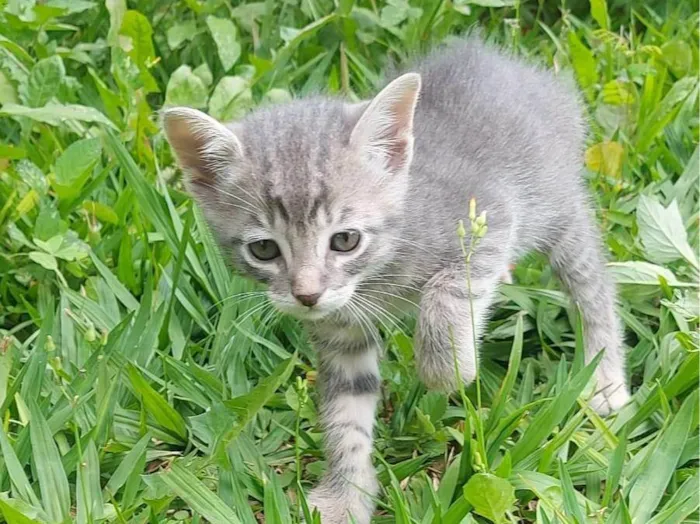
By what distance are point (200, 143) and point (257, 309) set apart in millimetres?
496

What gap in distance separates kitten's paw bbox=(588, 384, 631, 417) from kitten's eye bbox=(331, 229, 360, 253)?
2.76ft

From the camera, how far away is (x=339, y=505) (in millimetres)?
2635

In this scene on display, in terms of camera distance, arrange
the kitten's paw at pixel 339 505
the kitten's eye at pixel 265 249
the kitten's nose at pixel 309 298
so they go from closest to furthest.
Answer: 1. the kitten's nose at pixel 309 298
2. the kitten's eye at pixel 265 249
3. the kitten's paw at pixel 339 505

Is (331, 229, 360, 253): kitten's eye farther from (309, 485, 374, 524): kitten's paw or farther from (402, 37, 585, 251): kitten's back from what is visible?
(309, 485, 374, 524): kitten's paw

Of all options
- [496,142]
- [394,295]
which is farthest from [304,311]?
[496,142]

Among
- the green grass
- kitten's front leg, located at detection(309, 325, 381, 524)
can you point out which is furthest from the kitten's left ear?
the green grass

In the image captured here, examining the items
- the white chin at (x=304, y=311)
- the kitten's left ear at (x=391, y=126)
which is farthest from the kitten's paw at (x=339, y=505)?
the kitten's left ear at (x=391, y=126)

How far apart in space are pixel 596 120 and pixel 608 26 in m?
0.65

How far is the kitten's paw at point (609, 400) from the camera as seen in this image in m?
2.86

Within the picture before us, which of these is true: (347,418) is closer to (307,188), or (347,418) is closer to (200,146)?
(307,188)

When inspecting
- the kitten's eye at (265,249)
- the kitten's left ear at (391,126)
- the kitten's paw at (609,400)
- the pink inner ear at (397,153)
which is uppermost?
the kitten's left ear at (391,126)

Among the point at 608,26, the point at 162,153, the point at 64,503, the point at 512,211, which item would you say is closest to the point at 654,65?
the point at 608,26

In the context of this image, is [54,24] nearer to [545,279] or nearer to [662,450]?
[545,279]

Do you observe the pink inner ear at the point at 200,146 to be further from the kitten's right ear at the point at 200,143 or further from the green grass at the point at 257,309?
the green grass at the point at 257,309
